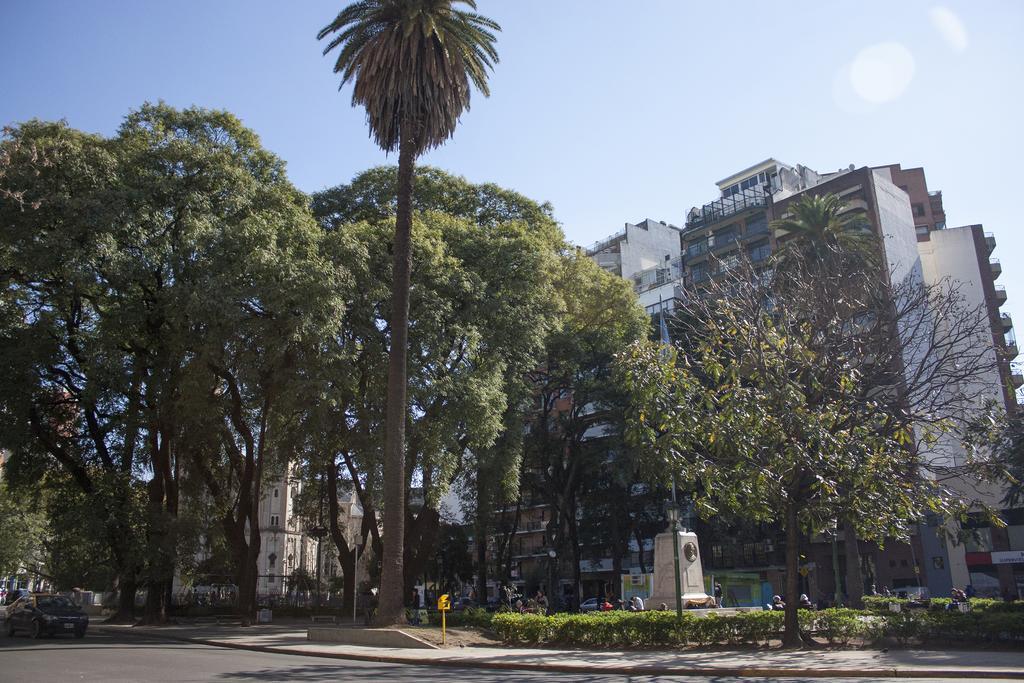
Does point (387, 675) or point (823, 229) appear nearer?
point (387, 675)

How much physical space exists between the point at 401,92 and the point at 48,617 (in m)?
19.9

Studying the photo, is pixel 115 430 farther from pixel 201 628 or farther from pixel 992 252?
pixel 992 252

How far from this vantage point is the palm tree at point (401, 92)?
23344mm

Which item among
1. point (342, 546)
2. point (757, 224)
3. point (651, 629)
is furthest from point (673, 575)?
point (757, 224)

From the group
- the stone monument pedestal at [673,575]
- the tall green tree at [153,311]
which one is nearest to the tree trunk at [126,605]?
the tall green tree at [153,311]

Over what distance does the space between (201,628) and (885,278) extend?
2933 centimetres

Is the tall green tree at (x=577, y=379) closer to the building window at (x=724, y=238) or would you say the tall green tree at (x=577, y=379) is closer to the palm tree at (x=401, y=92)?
the palm tree at (x=401, y=92)

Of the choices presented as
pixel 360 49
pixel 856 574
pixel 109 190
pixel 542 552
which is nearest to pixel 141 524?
pixel 109 190

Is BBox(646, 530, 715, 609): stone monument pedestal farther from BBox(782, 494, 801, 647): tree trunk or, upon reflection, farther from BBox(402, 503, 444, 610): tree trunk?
BBox(402, 503, 444, 610): tree trunk

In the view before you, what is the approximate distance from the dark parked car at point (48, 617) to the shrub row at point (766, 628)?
1515 cm

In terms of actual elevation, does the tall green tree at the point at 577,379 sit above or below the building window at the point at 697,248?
below

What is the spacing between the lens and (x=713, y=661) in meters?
16.9

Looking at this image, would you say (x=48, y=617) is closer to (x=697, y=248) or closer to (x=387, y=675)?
(x=387, y=675)

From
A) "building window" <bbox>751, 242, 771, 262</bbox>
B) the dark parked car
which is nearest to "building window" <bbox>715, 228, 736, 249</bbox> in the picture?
"building window" <bbox>751, 242, 771, 262</bbox>
